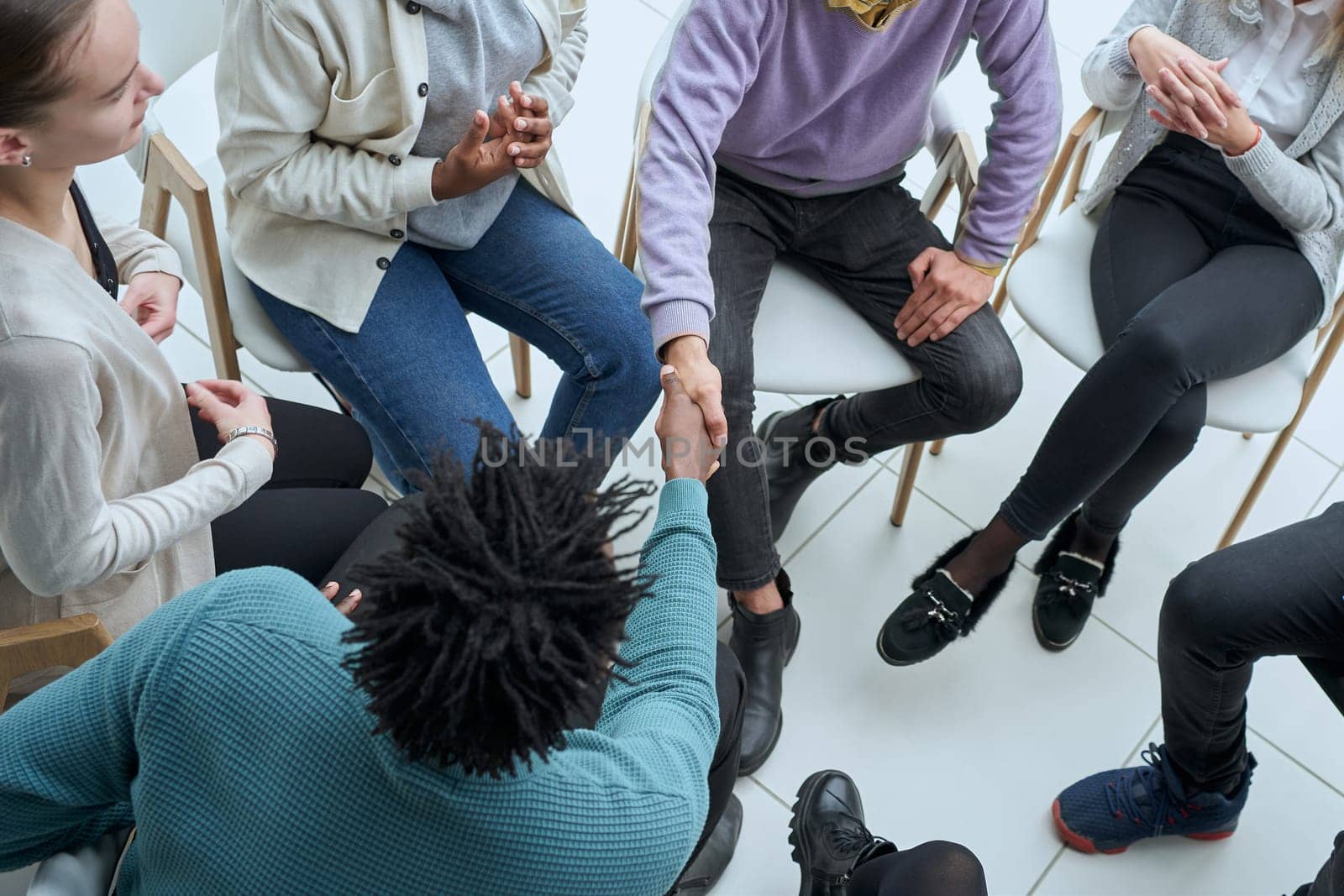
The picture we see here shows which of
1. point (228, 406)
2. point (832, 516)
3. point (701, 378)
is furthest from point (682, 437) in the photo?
point (832, 516)

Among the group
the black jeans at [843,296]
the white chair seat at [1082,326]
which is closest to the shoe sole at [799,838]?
the black jeans at [843,296]

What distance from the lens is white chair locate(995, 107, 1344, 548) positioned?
1.73 metres

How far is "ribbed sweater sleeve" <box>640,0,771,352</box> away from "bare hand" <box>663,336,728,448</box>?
16 mm

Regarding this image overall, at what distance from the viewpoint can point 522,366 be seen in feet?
7.05

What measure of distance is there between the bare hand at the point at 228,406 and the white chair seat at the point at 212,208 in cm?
19

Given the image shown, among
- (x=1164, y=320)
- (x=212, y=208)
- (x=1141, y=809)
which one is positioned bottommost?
(x=1141, y=809)

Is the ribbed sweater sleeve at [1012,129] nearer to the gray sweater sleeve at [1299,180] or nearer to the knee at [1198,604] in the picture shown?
the gray sweater sleeve at [1299,180]

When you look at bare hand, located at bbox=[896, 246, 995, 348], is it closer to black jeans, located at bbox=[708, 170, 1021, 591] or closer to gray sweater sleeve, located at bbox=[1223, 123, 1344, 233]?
black jeans, located at bbox=[708, 170, 1021, 591]

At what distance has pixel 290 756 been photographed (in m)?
0.83

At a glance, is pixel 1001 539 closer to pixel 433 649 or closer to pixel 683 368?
pixel 683 368

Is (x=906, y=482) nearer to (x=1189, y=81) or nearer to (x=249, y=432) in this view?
(x=1189, y=81)

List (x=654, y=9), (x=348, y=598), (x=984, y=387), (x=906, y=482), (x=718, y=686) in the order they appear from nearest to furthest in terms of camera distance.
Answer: (x=348, y=598), (x=718, y=686), (x=984, y=387), (x=906, y=482), (x=654, y=9)

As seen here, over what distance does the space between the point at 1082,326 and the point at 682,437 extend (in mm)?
809

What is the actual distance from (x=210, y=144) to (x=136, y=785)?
1.24 meters
